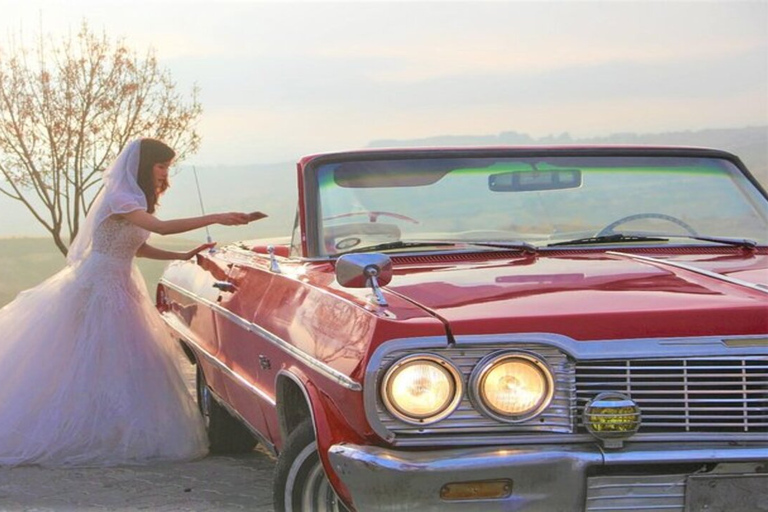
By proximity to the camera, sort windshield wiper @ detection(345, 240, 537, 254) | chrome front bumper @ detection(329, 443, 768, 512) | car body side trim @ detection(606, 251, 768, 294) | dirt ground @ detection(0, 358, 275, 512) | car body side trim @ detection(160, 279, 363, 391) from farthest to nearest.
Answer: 1. dirt ground @ detection(0, 358, 275, 512)
2. windshield wiper @ detection(345, 240, 537, 254)
3. car body side trim @ detection(606, 251, 768, 294)
4. car body side trim @ detection(160, 279, 363, 391)
5. chrome front bumper @ detection(329, 443, 768, 512)

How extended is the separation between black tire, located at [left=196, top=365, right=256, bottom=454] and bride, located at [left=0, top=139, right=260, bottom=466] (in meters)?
0.07

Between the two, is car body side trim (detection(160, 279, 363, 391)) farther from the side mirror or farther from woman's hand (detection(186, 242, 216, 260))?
woman's hand (detection(186, 242, 216, 260))

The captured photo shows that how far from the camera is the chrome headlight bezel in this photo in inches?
108

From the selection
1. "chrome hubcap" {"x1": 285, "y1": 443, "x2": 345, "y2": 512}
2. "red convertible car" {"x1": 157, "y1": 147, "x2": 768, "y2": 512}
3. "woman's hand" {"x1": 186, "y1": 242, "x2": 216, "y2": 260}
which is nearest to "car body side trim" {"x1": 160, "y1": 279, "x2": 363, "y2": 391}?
"red convertible car" {"x1": 157, "y1": 147, "x2": 768, "y2": 512}

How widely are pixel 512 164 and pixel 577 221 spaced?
0.35 metres

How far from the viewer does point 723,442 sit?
276 cm

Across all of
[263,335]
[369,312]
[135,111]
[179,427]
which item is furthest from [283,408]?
[135,111]

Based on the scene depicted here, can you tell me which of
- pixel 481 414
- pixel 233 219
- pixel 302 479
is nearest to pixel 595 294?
pixel 481 414

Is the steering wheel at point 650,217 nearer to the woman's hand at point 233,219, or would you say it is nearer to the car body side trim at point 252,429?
the car body side trim at point 252,429

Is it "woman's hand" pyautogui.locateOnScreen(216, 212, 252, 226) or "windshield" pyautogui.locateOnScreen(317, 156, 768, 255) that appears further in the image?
"woman's hand" pyautogui.locateOnScreen(216, 212, 252, 226)

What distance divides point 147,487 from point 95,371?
0.98m

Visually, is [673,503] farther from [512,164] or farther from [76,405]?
[76,405]

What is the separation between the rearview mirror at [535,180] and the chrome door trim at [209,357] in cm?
125

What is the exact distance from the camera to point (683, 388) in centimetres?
278
